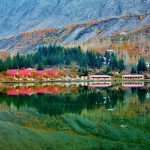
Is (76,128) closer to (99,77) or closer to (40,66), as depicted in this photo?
(99,77)

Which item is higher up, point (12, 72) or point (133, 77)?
point (12, 72)

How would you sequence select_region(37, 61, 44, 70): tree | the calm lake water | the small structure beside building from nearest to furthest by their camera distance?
1. the calm lake water
2. the small structure beside building
3. select_region(37, 61, 44, 70): tree

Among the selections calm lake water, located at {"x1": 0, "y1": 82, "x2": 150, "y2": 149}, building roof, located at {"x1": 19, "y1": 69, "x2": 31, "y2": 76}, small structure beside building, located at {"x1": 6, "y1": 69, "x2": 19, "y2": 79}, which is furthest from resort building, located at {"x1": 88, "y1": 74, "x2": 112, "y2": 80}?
calm lake water, located at {"x1": 0, "y1": 82, "x2": 150, "y2": 149}

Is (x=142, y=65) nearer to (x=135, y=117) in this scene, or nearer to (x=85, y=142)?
(x=135, y=117)

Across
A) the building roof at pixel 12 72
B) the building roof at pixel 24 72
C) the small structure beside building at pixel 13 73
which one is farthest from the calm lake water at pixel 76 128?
the building roof at pixel 24 72

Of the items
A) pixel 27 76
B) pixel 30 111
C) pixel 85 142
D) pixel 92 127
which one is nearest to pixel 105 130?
pixel 92 127

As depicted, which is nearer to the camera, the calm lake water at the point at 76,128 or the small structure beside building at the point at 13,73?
the calm lake water at the point at 76,128

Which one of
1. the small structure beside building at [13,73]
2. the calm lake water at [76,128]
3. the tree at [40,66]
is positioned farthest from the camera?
the tree at [40,66]

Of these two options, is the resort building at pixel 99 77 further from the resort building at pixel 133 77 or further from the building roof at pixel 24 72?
the building roof at pixel 24 72

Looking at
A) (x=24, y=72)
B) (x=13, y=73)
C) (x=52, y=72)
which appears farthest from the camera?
(x=52, y=72)

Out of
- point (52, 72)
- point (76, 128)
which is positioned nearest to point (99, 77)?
point (52, 72)

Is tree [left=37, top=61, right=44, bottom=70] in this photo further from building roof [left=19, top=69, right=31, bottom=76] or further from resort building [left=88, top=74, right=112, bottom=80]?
resort building [left=88, top=74, right=112, bottom=80]
